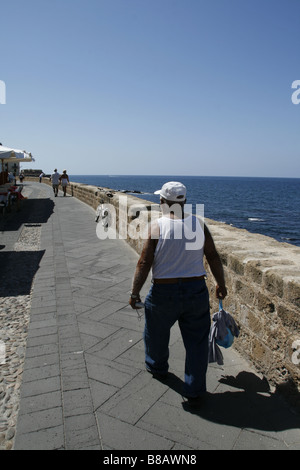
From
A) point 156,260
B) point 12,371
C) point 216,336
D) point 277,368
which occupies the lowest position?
point 12,371

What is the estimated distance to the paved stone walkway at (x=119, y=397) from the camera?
2.19m

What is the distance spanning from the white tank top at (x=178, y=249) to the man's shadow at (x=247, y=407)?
88 cm

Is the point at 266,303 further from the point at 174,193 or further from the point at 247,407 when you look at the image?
the point at 174,193

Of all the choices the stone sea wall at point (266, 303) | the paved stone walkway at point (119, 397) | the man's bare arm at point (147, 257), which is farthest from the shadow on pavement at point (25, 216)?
the man's bare arm at point (147, 257)

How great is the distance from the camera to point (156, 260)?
8.43ft

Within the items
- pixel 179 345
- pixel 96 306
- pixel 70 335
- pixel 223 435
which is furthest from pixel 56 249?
pixel 223 435

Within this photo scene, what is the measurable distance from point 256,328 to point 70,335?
1.69 m

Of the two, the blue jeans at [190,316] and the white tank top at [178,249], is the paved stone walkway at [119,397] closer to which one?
the blue jeans at [190,316]

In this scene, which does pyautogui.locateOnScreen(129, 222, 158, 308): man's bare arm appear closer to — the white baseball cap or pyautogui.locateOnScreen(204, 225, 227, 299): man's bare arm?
the white baseball cap

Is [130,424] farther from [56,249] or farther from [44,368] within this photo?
[56,249]

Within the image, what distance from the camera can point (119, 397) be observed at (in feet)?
8.48

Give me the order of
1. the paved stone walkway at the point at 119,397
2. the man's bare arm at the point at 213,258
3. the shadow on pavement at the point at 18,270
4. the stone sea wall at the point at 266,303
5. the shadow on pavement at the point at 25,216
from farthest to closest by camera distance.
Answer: the shadow on pavement at the point at 25,216 → the shadow on pavement at the point at 18,270 → the man's bare arm at the point at 213,258 → the stone sea wall at the point at 266,303 → the paved stone walkway at the point at 119,397

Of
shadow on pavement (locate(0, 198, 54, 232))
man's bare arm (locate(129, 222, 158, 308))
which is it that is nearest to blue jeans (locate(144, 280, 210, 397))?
man's bare arm (locate(129, 222, 158, 308))

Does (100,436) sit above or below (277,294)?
below
